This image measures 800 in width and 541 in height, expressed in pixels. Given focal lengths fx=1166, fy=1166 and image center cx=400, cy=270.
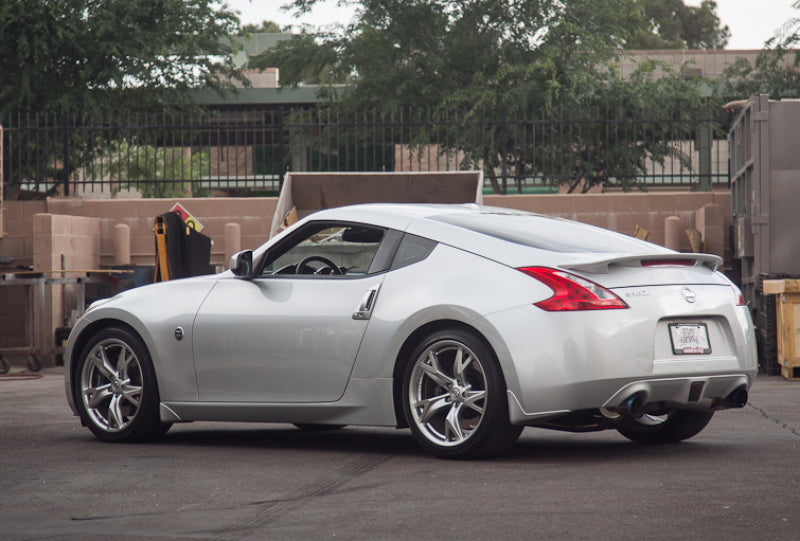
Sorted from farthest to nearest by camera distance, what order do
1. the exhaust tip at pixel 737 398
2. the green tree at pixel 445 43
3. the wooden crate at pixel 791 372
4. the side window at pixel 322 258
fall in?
the green tree at pixel 445 43 → the wooden crate at pixel 791 372 → the side window at pixel 322 258 → the exhaust tip at pixel 737 398

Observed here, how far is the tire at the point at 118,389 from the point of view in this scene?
285 inches

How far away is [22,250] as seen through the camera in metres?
18.4

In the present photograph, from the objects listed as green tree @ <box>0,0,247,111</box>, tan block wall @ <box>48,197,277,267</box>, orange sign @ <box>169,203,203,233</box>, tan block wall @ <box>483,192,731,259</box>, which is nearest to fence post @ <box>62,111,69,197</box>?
tan block wall @ <box>48,197,277,267</box>

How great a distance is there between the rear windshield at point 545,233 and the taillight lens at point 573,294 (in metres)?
0.29

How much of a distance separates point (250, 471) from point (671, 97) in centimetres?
2596

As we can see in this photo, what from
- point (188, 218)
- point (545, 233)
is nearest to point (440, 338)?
point (545, 233)

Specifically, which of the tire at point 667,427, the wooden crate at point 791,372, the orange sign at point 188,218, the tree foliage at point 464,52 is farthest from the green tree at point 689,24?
the tire at point 667,427

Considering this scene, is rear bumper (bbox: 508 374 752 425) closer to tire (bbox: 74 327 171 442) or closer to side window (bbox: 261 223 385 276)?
side window (bbox: 261 223 385 276)

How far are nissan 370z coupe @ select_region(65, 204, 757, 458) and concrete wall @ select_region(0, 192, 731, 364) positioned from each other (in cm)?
1015

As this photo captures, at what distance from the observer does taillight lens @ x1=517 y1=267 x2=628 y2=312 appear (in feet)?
19.1

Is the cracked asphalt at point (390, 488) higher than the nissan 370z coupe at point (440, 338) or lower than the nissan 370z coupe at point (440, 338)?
lower

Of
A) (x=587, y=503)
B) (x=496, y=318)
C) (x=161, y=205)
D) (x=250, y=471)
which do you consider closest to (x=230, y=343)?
(x=250, y=471)

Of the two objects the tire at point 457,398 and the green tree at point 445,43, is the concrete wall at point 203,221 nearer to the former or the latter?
the tire at point 457,398

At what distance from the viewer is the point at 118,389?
7379 mm
